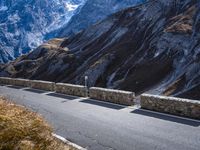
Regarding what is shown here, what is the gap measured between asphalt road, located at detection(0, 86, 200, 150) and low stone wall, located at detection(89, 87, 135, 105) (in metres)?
0.68

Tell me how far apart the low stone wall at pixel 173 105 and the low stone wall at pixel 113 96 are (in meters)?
1.37

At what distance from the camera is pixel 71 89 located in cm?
2445

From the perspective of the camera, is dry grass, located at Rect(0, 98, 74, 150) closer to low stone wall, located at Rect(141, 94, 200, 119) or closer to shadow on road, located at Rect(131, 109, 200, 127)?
shadow on road, located at Rect(131, 109, 200, 127)

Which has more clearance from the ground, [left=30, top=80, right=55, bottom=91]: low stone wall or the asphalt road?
Result: [left=30, top=80, right=55, bottom=91]: low stone wall

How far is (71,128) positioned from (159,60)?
1333 inches

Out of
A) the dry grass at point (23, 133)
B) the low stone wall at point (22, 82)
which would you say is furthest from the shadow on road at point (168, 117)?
the low stone wall at point (22, 82)

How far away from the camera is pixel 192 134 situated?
37.1 feet

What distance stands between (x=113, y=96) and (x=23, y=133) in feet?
37.4

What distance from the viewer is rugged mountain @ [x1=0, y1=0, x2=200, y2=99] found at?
127ft

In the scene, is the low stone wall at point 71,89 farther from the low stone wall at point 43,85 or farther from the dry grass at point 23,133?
the dry grass at point 23,133

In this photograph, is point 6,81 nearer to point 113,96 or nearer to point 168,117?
point 113,96

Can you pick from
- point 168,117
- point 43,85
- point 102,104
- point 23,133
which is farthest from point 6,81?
point 23,133

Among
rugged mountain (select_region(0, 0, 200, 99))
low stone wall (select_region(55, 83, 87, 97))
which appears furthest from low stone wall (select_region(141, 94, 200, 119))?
rugged mountain (select_region(0, 0, 200, 99))

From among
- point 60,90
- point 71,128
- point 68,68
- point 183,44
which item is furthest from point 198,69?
point 68,68
